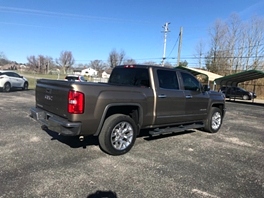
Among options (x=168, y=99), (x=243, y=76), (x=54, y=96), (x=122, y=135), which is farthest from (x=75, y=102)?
(x=243, y=76)

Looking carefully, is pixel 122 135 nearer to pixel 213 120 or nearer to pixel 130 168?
pixel 130 168

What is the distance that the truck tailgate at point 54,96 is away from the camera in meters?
3.97

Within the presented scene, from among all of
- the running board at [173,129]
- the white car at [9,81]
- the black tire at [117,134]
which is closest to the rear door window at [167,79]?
the running board at [173,129]

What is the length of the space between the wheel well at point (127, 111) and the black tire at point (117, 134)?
0.14 metres

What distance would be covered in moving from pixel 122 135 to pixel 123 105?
0.64 m

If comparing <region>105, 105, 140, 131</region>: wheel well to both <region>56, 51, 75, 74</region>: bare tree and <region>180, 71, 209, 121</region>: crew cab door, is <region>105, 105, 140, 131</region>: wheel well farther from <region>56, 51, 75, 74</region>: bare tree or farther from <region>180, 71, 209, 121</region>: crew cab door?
<region>56, 51, 75, 74</region>: bare tree

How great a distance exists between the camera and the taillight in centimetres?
382

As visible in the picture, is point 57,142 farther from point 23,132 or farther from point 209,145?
point 209,145

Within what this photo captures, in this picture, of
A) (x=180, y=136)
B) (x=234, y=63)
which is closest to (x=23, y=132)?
(x=180, y=136)

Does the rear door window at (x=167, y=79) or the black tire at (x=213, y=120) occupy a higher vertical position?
the rear door window at (x=167, y=79)

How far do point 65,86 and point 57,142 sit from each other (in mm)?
1713

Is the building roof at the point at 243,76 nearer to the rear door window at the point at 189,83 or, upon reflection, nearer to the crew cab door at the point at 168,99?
the rear door window at the point at 189,83

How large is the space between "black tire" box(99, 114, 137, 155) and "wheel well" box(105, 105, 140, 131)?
0.14 metres

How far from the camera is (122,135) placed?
15.2 feet
